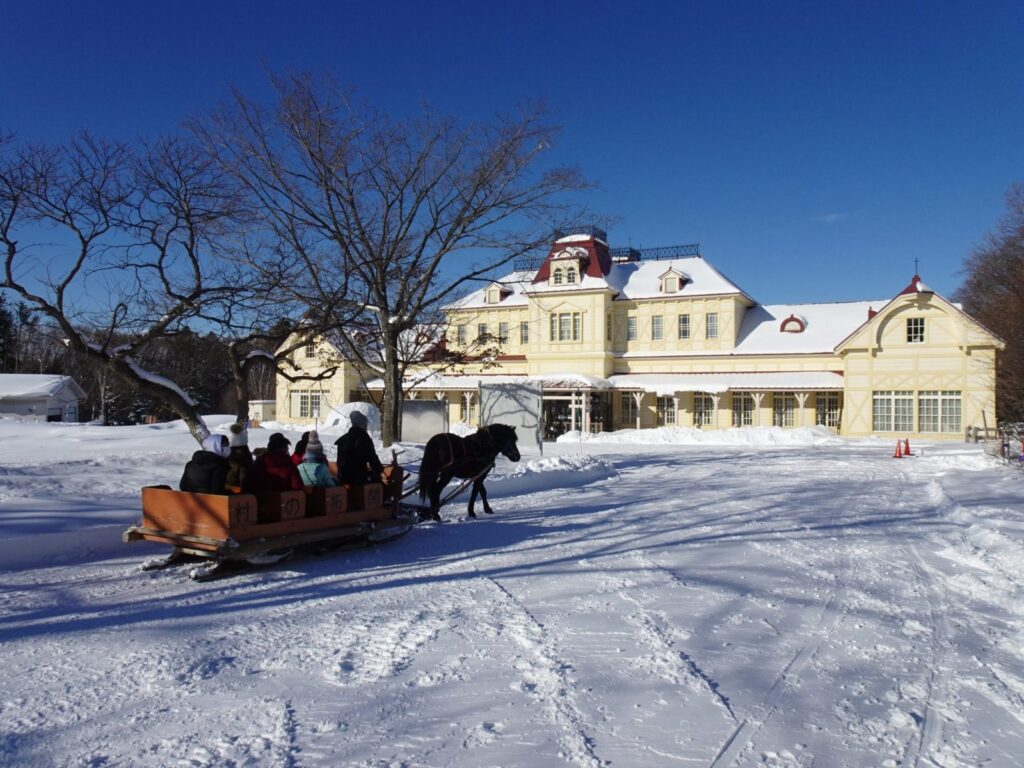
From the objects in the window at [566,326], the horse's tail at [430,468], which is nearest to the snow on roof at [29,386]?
the window at [566,326]

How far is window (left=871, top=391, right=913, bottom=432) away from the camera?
36656 millimetres

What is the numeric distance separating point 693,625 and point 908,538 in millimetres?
5777

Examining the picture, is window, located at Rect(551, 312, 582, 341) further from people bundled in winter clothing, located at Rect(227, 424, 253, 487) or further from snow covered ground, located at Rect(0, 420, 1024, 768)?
people bundled in winter clothing, located at Rect(227, 424, 253, 487)

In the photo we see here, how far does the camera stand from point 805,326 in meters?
41.8

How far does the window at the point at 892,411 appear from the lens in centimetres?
3666

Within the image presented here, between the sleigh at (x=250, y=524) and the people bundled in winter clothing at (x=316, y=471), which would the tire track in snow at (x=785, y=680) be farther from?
the people bundled in winter clothing at (x=316, y=471)

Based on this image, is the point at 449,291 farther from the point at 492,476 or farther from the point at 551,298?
the point at 551,298

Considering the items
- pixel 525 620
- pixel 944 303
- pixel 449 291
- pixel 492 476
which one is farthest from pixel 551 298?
pixel 525 620

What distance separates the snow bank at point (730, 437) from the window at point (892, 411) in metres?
2.87

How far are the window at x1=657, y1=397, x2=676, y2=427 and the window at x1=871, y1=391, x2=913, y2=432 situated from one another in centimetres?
980

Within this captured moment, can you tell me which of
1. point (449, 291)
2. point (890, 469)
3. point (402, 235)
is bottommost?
point (890, 469)

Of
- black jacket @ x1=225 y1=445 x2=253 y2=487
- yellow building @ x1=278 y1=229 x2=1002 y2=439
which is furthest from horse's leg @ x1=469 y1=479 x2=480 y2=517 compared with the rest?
yellow building @ x1=278 y1=229 x2=1002 y2=439

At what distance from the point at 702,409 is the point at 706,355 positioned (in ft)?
9.71

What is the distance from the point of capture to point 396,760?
3707 mm
